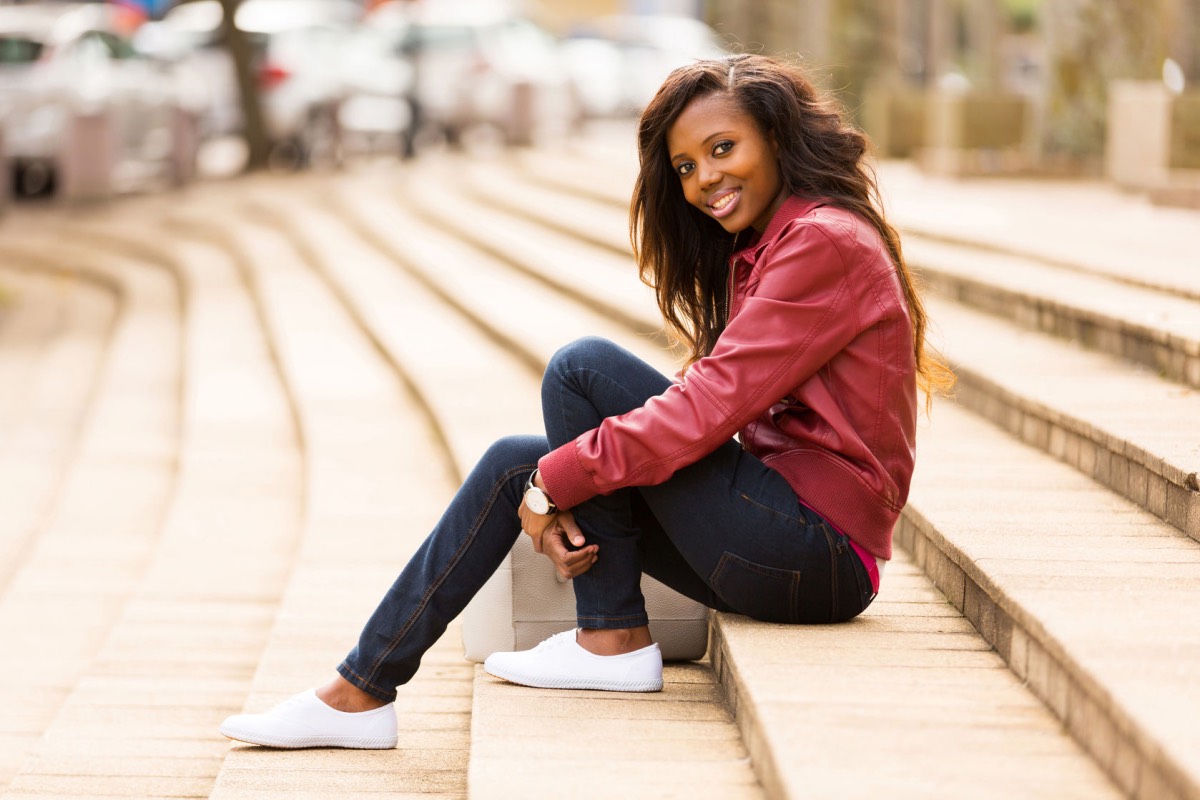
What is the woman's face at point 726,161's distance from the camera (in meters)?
3.11

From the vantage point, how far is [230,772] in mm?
3277

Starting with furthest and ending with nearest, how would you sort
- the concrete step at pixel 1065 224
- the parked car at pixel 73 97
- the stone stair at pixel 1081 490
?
1. the parked car at pixel 73 97
2. the concrete step at pixel 1065 224
3. the stone stair at pixel 1081 490

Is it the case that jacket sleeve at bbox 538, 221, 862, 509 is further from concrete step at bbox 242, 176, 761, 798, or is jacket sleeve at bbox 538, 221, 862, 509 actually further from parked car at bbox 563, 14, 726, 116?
parked car at bbox 563, 14, 726, 116

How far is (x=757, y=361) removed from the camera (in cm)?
295

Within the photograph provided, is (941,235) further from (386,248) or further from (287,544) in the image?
(386,248)

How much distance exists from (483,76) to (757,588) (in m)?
15.5

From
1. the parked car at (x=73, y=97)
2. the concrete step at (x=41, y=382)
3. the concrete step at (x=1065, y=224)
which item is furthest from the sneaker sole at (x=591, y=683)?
the parked car at (x=73, y=97)

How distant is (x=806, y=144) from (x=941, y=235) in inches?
183

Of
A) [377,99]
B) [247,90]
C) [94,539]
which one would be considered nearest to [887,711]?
[94,539]

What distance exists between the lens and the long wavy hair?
3.08 meters

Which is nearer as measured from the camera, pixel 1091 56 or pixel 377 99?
pixel 1091 56

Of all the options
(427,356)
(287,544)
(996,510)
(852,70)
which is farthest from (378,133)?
(996,510)

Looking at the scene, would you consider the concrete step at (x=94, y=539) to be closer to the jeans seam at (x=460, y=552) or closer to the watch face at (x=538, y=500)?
the jeans seam at (x=460, y=552)

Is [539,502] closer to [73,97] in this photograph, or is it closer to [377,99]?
[73,97]
